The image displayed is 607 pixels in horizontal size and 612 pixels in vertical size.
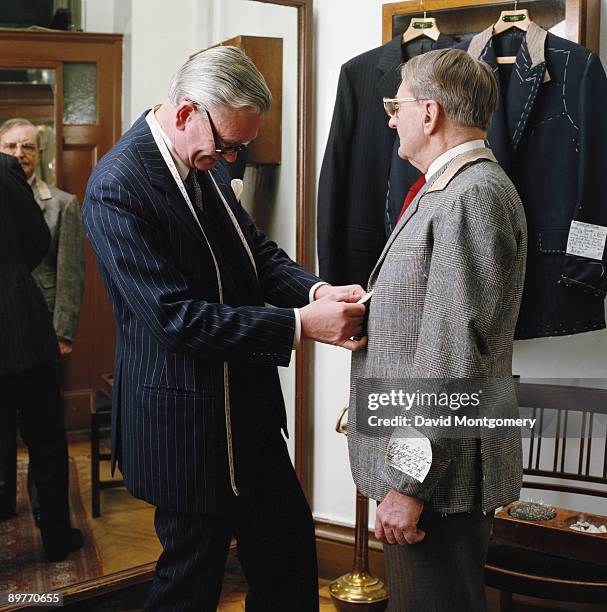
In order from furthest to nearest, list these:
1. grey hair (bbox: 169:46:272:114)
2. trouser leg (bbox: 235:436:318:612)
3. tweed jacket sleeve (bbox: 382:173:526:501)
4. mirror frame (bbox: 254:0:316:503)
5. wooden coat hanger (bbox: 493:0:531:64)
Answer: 1. mirror frame (bbox: 254:0:316:503)
2. wooden coat hanger (bbox: 493:0:531:64)
3. trouser leg (bbox: 235:436:318:612)
4. grey hair (bbox: 169:46:272:114)
5. tweed jacket sleeve (bbox: 382:173:526:501)

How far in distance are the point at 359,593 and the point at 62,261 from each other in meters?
1.40

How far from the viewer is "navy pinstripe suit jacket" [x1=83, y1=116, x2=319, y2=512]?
5.68 ft

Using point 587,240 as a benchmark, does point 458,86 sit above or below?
above

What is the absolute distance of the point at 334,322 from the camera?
5.77ft

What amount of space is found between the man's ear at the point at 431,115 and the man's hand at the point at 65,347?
4.56 feet

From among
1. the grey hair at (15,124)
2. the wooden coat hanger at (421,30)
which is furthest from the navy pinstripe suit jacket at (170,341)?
the wooden coat hanger at (421,30)

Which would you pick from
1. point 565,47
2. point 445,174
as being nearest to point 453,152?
point 445,174

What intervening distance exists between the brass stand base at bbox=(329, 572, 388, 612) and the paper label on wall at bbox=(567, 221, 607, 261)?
124 centimetres

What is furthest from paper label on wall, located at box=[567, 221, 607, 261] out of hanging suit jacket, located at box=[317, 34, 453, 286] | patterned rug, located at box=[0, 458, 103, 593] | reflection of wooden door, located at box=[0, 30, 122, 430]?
patterned rug, located at box=[0, 458, 103, 593]

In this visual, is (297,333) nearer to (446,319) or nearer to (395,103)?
(446,319)

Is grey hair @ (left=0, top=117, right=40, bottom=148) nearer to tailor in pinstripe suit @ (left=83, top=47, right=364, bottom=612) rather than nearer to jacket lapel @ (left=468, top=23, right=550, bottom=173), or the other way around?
tailor in pinstripe suit @ (left=83, top=47, right=364, bottom=612)

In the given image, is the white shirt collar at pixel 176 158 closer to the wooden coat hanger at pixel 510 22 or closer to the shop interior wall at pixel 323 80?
the shop interior wall at pixel 323 80

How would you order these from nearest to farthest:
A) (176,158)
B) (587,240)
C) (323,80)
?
(176,158)
(587,240)
(323,80)

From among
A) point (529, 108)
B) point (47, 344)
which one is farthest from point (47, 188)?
point (529, 108)
